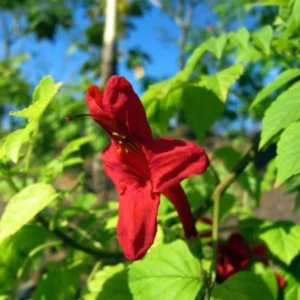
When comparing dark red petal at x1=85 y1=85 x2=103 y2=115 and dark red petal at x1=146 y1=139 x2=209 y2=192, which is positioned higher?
dark red petal at x1=85 y1=85 x2=103 y2=115

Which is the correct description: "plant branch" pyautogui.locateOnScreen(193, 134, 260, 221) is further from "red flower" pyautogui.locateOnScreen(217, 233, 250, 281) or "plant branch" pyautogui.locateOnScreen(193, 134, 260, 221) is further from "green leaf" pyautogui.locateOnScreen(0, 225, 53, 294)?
"green leaf" pyautogui.locateOnScreen(0, 225, 53, 294)

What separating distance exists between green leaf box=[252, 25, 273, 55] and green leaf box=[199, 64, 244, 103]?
6cm

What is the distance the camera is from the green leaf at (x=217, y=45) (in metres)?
0.95

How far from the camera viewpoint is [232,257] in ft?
2.94

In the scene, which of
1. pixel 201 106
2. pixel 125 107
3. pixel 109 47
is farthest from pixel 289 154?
pixel 109 47

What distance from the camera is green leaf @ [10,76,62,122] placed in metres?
0.65

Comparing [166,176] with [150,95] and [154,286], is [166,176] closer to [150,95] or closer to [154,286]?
[154,286]

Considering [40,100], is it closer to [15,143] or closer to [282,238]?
[15,143]

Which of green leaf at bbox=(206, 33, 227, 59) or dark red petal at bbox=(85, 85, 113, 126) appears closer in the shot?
dark red petal at bbox=(85, 85, 113, 126)

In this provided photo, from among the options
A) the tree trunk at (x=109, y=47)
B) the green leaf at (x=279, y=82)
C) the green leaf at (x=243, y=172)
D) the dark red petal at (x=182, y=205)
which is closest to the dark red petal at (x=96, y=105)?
the dark red petal at (x=182, y=205)

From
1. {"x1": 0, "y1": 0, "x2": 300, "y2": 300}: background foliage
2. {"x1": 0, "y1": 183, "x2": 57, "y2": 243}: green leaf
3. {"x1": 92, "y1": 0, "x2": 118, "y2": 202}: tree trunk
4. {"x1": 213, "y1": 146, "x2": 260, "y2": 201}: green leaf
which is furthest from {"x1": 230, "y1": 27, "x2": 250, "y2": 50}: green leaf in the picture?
{"x1": 92, "y1": 0, "x2": 118, "y2": 202}: tree trunk

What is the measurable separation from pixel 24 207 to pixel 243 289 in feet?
1.04

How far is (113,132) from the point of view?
2.26 ft

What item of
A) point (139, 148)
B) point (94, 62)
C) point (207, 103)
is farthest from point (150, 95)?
point (94, 62)
